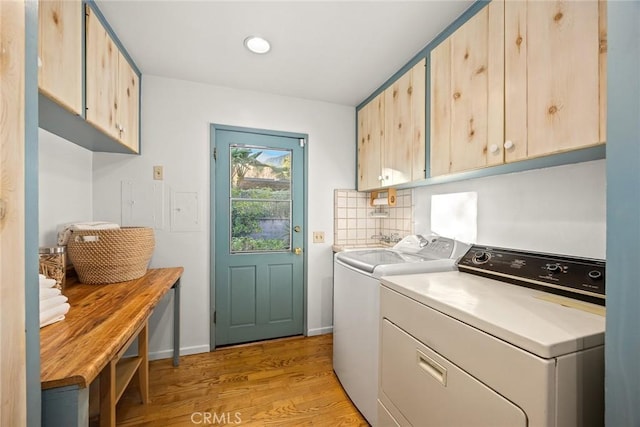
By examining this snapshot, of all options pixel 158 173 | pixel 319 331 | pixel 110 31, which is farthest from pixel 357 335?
pixel 110 31

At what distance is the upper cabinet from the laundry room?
1cm

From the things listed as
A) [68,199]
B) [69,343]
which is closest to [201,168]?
[68,199]

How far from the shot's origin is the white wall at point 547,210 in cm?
112

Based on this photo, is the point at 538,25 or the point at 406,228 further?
the point at 406,228

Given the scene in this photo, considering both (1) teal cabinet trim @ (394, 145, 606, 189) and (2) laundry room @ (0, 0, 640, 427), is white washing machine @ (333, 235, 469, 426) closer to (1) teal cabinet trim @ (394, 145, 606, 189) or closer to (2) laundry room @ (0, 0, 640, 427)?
(2) laundry room @ (0, 0, 640, 427)

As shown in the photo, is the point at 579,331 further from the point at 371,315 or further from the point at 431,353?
the point at 371,315

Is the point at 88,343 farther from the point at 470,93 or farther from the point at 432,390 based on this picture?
the point at 470,93

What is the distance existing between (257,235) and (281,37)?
1563mm

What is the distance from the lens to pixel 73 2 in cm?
117

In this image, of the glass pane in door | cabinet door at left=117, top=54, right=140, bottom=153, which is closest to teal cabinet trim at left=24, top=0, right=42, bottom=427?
cabinet door at left=117, top=54, right=140, bottom=153

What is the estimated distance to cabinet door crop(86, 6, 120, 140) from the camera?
131 cm

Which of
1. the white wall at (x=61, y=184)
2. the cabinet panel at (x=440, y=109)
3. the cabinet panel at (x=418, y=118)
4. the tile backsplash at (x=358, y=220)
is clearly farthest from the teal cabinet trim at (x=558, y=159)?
the white wall at (x=61, y=184)

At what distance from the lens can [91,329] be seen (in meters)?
0.93

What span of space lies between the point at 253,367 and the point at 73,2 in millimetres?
2405
